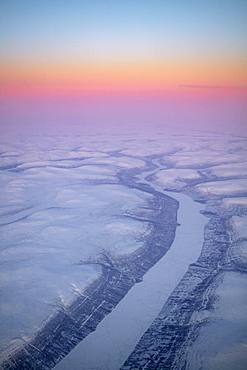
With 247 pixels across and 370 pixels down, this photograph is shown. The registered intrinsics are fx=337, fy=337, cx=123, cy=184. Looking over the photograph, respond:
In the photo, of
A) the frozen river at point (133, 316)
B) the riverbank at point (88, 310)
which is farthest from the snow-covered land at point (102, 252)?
the frozen river at point (133, 316)

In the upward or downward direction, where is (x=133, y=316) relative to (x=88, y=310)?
downward

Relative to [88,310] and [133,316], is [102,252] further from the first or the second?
[133,316]

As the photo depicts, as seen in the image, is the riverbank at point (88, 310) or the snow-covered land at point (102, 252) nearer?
the riverbank at point (88, 310)

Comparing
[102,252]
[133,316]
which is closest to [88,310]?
[133,316]

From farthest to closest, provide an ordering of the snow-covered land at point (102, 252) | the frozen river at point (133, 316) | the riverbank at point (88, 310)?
the snow-covered land at point (102, 252), the frozen river at point (133, 316), the riverbank at point (88, 310)

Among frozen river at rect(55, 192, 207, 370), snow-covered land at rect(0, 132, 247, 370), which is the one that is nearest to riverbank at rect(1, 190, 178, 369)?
snow-covered land at rect(0, 132, 247, 370)

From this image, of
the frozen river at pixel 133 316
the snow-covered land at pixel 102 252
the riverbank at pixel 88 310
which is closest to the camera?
the riverbank at pixel 88 310

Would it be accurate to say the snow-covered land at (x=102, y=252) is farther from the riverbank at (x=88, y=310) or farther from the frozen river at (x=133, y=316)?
the frozen river at (x=133, y=316)

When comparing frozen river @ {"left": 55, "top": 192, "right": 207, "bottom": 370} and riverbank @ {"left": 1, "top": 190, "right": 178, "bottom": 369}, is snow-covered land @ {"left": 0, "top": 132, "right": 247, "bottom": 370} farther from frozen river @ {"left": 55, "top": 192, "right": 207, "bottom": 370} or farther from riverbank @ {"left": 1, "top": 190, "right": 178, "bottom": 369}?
frozen river @ {"left": 55, "top": 192, "right": 207, "bottom": 370}

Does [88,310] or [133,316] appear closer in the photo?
→ [133,316]
